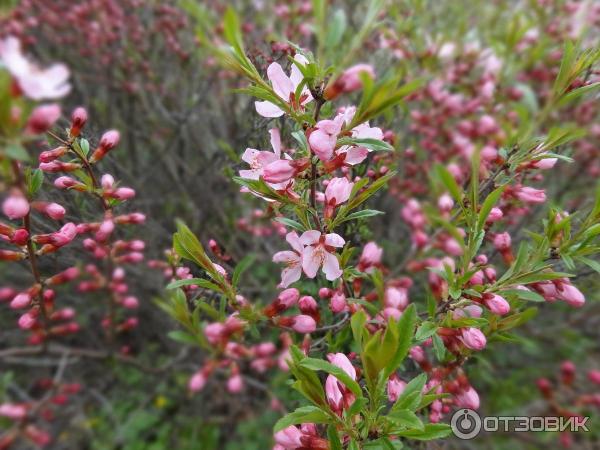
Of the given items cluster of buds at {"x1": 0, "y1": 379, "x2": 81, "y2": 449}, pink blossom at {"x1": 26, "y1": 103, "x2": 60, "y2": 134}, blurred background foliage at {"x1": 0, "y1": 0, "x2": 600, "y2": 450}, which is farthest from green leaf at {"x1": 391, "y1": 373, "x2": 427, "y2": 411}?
cluster of buds at {"x1": 0, "y1": 379, "x2": 81, "y2": 449}

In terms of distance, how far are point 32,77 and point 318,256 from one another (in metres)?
0.65

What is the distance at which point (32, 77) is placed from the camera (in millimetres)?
647

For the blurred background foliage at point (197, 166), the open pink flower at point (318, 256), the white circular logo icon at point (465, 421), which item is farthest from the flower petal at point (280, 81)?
the blurred background foliage at point (197, 166)

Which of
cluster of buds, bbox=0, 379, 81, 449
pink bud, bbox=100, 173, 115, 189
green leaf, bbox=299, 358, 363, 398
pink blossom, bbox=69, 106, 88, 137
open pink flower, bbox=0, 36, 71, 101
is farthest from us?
cluster of buds, bbox=0, 379, 81, 449

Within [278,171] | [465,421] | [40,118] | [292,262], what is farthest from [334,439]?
[40,118]

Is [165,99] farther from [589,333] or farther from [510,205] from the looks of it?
[589,333]

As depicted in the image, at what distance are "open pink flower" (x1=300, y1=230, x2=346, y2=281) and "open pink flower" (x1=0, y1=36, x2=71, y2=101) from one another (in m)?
0.55

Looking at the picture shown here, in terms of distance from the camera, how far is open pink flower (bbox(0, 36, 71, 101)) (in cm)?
63

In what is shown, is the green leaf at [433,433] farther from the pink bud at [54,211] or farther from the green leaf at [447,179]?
the pink bud at [54,211]

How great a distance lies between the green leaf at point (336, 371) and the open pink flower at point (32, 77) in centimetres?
63

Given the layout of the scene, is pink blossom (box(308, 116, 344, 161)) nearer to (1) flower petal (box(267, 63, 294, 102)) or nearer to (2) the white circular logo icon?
(1) flower petal (box(267, 63, 294, 102))

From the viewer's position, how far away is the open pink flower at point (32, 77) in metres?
0.63

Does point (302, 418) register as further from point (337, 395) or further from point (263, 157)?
point (263, 157)

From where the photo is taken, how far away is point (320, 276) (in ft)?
4.17
